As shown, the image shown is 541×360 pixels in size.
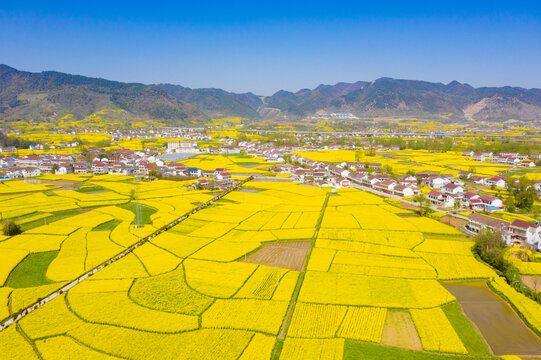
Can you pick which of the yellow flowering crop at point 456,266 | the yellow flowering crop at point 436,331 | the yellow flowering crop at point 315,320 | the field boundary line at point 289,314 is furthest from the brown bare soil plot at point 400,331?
the yellow flowering crop at point 456,266

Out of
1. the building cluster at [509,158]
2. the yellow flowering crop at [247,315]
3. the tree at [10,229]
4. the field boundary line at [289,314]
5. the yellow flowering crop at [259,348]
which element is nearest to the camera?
the yellow flowering crop at [259,348]

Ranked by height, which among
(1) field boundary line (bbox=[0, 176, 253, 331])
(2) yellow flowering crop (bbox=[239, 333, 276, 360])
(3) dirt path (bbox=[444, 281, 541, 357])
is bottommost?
(1) field boundary line (bbox=[0, 176, 253, 331])

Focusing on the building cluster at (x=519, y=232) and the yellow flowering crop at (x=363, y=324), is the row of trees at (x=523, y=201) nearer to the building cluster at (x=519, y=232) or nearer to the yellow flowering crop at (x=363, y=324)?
the building cluster at (x=519, y=232)

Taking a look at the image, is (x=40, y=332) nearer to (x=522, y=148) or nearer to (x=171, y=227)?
(x=171, y=227)

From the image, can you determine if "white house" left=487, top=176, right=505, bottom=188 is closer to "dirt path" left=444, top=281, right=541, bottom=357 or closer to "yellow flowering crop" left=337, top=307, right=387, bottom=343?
"dirt path" left=444, top=281, right=541, bottom=357

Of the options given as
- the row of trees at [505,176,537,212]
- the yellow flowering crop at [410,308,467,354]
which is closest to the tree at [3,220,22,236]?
the yellow flowering crop at [410,308,467,354]

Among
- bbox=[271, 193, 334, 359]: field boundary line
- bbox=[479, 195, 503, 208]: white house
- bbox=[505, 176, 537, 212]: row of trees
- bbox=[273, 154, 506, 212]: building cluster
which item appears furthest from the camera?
bbox=[273, 154, 506, 212]: building cluster
